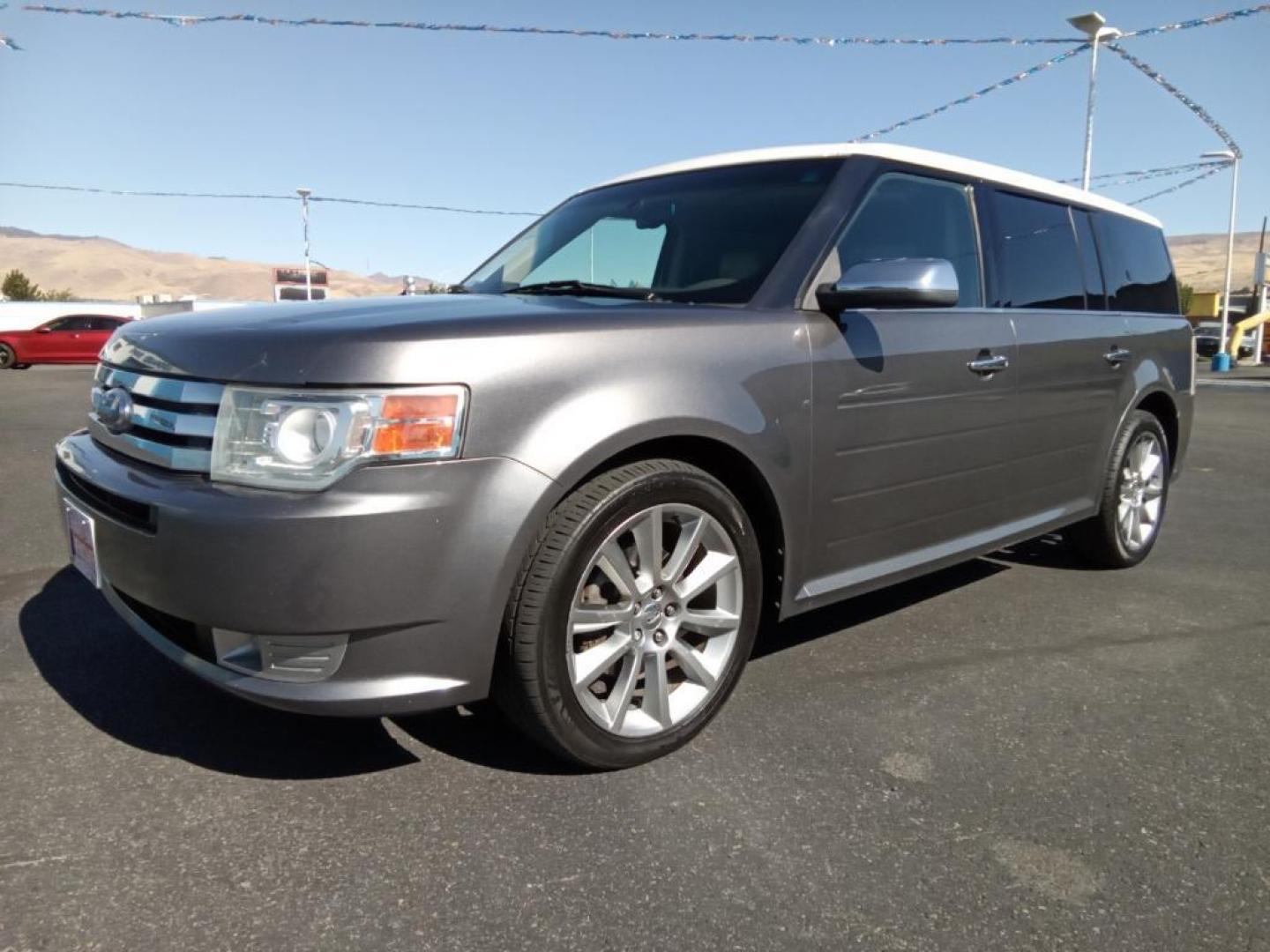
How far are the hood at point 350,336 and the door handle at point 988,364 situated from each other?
1.18 metres

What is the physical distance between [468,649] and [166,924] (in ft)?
2.55

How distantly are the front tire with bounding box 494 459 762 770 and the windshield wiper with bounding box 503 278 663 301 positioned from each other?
77cm

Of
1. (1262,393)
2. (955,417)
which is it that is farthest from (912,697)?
(1262,393)

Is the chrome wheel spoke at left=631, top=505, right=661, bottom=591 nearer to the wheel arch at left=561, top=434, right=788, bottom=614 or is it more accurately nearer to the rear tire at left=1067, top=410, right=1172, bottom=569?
the wheel arch at left=561, top=434, right=788, bottom=614

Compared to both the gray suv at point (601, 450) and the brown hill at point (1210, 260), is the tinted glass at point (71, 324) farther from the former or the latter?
the brown hill at point (1210, 260)

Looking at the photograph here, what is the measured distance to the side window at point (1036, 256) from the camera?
12.2 feet

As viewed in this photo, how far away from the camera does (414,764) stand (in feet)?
8.21

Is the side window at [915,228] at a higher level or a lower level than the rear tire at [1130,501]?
higher

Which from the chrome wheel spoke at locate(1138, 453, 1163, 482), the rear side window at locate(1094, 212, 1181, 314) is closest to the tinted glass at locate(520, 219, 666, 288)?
the rear side window at locate(1094, 212, 1181, 314)

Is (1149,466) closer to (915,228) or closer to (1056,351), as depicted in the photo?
(1056,351)

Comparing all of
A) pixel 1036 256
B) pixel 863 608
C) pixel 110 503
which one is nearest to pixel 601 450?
pixel 110 503

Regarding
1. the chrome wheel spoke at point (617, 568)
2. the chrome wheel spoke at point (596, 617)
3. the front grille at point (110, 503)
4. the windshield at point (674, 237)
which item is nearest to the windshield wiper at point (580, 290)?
the windshield at point (674, 237)

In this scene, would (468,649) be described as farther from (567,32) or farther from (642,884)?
(567,32)

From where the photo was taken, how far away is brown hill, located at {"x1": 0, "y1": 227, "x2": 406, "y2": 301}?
107375 millimetres
